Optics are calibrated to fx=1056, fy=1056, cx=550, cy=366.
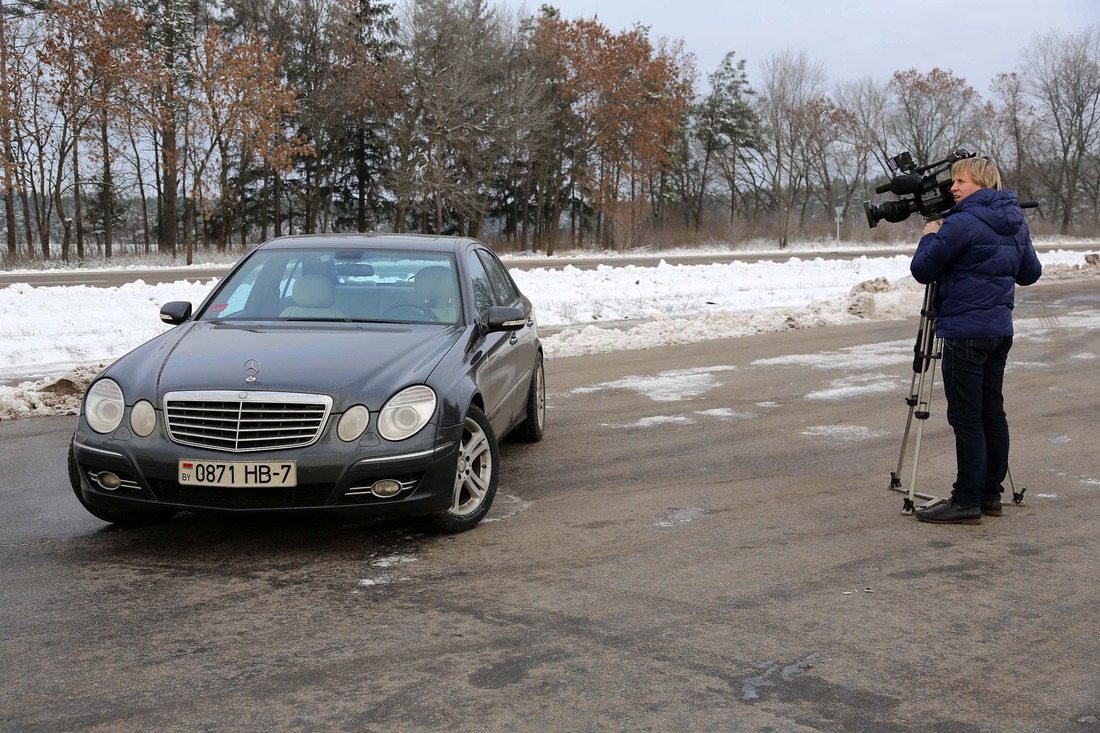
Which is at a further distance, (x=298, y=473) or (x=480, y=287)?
(x=480, y=287)

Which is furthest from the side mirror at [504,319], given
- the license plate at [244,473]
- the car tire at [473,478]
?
the license plate at [244,473]

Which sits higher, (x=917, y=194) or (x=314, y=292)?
(x=917, y=194)

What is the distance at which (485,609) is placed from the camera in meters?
4.34

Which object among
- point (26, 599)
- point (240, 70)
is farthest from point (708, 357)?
point (240, 70)

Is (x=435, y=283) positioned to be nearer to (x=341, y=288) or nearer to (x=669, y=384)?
(x=341, y=288)

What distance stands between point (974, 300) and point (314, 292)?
378cm

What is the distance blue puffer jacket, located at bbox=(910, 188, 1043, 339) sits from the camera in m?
5.46

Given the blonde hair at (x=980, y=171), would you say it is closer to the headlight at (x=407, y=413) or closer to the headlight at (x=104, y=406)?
the headlight at (x=407, y=413)

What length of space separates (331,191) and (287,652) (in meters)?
53.1

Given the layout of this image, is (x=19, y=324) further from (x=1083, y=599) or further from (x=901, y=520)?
(x=1083, y=599)

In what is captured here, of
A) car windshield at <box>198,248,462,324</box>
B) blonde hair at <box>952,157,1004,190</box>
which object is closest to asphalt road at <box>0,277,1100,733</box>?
car windshield at <box>198,248,462,324</box>

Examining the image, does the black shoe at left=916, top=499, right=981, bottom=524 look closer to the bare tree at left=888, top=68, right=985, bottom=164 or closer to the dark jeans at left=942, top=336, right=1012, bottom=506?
the dark jeans at left=942, top=336, right=1012, bottom=506

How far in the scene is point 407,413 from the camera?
16.8 ft

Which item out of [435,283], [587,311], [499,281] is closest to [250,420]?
[435,283]
